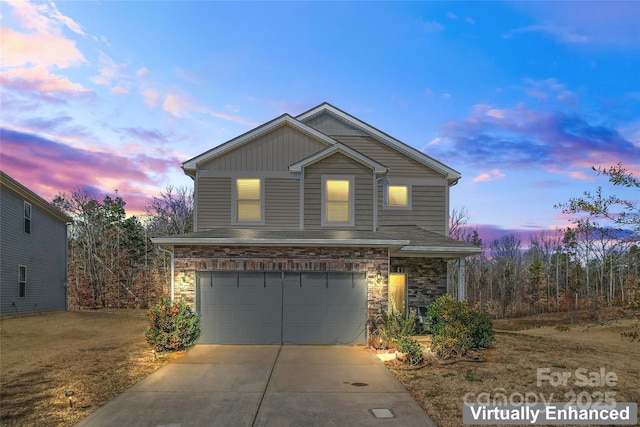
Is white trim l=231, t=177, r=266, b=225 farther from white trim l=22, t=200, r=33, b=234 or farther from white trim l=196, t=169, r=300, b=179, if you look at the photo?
white trim l=22, t=200, r=33, b=234

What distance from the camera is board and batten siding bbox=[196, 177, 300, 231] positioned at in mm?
15688

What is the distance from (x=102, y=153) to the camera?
27375 mm

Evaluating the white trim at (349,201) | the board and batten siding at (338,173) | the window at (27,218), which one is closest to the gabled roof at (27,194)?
the window at (27,218)

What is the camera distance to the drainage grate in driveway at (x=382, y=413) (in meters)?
6.84

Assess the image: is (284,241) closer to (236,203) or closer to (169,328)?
(236,203)

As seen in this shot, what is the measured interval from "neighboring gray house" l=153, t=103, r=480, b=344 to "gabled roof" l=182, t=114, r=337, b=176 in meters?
0.04

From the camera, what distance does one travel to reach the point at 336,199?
614 inches

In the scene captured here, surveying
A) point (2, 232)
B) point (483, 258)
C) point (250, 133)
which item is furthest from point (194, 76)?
point (483, 258)

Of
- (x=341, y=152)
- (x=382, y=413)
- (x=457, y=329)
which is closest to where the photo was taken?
(x=382, y=413)

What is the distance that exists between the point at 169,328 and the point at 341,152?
7.96m

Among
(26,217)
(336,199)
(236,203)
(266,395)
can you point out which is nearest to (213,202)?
(236,203)

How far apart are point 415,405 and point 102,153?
2605 centimetres

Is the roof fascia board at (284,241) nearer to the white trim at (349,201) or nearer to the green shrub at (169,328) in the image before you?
the green shrub at (169,328)

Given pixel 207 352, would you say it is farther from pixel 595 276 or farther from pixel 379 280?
pixel 595 276
